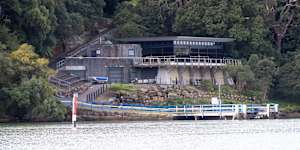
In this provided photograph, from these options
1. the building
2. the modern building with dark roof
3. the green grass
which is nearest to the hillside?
the green grass

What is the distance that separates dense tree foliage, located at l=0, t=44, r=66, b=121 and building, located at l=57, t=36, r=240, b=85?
57.1 feet

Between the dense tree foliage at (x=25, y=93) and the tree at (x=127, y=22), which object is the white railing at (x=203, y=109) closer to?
the dense tree foliage at (x=25, y=93)

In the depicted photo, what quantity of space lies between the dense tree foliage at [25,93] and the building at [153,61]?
1741cm

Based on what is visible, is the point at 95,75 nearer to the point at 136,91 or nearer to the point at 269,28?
the point at 136,91

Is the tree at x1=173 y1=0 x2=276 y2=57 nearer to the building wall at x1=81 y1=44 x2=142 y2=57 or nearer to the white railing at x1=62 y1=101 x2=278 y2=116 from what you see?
the building wall at x1=81 y1=44 x2=142 y2=57

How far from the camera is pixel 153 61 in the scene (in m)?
95.1

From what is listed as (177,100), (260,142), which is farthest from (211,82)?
(260,142)

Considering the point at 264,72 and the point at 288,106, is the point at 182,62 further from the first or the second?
the point at 288,106

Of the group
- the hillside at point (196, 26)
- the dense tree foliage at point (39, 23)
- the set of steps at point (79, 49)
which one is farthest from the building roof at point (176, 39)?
the dense tree foliage at point (39, 23)

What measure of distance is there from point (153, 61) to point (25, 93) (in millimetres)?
27303

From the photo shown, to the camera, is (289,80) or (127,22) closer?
(289,80)

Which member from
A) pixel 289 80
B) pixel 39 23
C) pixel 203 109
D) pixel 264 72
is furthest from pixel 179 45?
pixel 39 23

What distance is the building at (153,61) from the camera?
9288cm

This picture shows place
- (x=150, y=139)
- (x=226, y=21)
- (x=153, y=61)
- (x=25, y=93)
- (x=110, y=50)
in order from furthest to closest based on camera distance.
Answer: (x=226, y=21), (x=110, y=50), (x=153, y=61), (x=25, y=93), (x=150, y=139)
